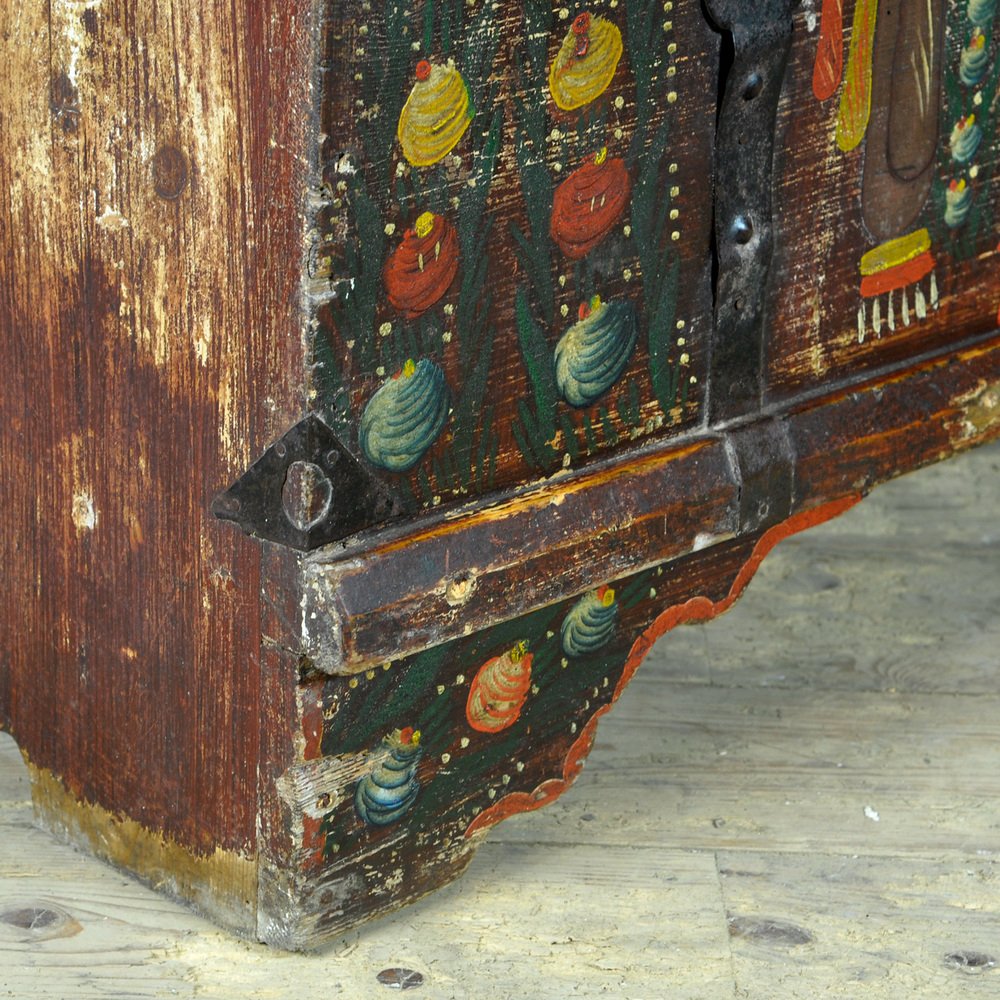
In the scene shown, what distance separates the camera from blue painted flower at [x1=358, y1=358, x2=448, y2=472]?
1.30 metres

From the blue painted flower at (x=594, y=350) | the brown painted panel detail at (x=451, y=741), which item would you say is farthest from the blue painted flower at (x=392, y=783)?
the blue painted flower at (x=594, y=350)

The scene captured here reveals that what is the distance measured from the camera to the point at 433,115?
1.25 m

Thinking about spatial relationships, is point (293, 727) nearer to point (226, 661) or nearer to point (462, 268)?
point (226, 661)

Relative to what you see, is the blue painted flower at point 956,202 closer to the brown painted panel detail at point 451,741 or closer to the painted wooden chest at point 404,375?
the painted wooden chest at point 404,375

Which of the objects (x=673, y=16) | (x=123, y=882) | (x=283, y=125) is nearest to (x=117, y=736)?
(x=123, y=882)

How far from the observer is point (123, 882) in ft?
5.06

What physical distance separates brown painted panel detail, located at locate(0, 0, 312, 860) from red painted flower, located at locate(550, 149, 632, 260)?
0.21 metres

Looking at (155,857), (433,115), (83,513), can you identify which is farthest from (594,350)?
(155,857)

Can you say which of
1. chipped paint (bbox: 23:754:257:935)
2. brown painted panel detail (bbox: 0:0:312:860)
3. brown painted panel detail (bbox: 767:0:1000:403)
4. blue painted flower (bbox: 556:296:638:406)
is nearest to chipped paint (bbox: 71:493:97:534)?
brown painted panel detail (bbox: 0:0:312:860)

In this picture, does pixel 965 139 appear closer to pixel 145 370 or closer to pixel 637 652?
pixel 637 652

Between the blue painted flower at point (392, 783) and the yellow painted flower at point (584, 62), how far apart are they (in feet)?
1.45

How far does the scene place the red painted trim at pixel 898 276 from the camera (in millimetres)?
1612

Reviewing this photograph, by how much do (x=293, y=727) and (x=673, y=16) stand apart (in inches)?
21.2

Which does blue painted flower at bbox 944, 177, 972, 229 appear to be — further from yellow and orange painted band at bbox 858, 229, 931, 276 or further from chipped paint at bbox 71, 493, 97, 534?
chipped paint at bbox 71, 493, 97, 534
